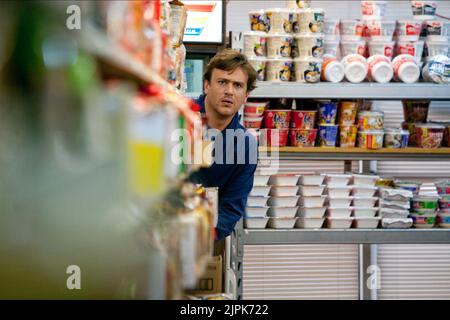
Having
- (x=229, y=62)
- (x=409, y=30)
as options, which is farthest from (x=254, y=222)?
(x=229, y=62)

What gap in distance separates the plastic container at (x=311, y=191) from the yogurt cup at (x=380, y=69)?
2.13 feet

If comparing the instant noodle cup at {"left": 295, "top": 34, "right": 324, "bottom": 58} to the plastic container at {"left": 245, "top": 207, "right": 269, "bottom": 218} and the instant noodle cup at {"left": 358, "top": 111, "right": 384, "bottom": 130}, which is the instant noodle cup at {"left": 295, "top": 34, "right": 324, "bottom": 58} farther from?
the plastic container at {"left": 245, "top": 207, "right": 269, "bottom": 218}

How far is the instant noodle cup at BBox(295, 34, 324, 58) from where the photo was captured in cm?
451

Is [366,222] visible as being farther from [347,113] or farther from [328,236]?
[347,113]

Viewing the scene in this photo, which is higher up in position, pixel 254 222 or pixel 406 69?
pixel 406 69

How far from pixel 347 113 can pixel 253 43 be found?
65 centimetres

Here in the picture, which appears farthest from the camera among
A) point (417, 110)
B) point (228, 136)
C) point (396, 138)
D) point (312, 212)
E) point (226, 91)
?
point (417, 110)

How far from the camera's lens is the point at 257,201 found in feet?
15.0

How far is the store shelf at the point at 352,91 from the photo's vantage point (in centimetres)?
445

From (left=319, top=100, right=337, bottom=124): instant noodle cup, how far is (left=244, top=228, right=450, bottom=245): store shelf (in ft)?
1.95

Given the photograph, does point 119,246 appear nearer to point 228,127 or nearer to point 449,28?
point 228,127

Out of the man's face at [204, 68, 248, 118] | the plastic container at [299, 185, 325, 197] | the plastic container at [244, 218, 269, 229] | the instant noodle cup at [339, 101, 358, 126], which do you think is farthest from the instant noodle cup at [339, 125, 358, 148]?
the man's face at [204, 68, 248, 118]

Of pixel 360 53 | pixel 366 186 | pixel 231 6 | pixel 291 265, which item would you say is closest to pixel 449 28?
pixel 360 53

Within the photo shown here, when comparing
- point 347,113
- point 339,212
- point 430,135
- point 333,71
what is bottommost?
point 339,212
